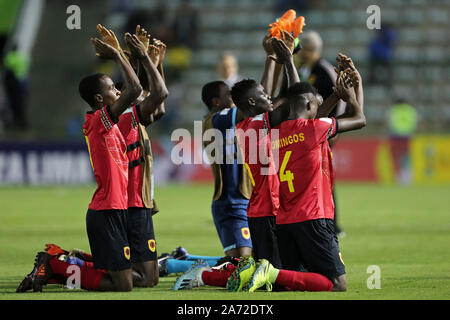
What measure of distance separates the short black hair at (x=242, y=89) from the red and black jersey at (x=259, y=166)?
20 cm

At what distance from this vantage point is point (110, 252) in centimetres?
702

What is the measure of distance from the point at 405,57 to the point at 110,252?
2178 cm

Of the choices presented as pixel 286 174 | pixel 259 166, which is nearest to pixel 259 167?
pixel 259 166

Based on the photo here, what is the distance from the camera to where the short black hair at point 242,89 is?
7324 millimetres

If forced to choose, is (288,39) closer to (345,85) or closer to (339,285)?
(345,85)

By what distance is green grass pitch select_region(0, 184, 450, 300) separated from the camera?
6895 millimetres

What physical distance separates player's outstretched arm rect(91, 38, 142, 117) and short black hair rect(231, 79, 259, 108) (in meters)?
1.00

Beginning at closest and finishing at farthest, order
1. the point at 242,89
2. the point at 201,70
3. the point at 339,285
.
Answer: the point at 339,285
the point at 242,89
the point at 201,70

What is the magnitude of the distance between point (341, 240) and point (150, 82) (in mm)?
5088

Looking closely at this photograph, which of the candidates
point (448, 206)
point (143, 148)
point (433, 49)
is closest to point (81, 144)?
point (448, 206)

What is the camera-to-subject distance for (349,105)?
7004mm

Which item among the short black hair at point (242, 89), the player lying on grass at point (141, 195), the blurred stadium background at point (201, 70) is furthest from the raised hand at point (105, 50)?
the blurred stadium background at point (201, 70)

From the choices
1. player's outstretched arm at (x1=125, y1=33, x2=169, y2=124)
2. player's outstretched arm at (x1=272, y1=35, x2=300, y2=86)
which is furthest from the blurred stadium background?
player's outstretched arm at (x1=125, y1=33, x2=169, y2=124)

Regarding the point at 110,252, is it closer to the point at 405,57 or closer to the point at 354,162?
the point at 354,162
